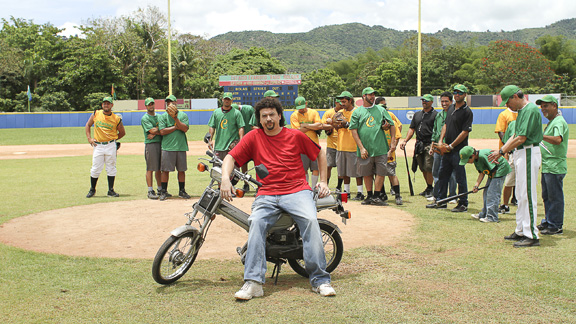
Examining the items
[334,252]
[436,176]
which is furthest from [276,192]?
[436,176]

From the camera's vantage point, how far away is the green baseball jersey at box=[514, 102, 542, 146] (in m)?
6.32

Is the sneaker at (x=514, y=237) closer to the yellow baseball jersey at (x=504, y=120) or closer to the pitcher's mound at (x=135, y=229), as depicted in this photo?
the pitcher's mound at (x=135, y=229)

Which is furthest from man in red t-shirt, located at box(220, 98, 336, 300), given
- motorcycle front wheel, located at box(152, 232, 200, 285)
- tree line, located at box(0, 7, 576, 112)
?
tree line, located at box(0, 7, 576, 112)

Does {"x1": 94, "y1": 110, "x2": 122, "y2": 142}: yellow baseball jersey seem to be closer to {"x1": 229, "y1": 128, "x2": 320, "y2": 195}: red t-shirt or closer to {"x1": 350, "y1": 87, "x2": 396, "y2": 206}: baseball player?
{"x1": 350, "y1": 87, "x2": 396, "y2": 206}: baseball player

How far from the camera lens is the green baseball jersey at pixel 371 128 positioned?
930 centimetres

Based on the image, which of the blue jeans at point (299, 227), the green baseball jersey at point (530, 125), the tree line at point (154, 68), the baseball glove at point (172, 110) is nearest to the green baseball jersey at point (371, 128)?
the green baseball jersey at point (530, 125)

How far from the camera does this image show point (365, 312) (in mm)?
4293

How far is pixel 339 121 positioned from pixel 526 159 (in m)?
4.11

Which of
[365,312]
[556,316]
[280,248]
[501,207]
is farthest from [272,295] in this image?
[501,207]

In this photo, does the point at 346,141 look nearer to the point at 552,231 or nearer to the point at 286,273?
the point at 552,231

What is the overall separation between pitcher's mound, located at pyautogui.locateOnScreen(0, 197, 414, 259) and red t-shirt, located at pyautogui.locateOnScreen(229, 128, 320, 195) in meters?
1.47

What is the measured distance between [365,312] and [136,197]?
719 cm

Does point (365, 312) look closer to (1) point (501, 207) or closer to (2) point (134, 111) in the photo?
(1) point (501, 207)

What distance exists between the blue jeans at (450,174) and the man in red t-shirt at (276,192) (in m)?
4.30
